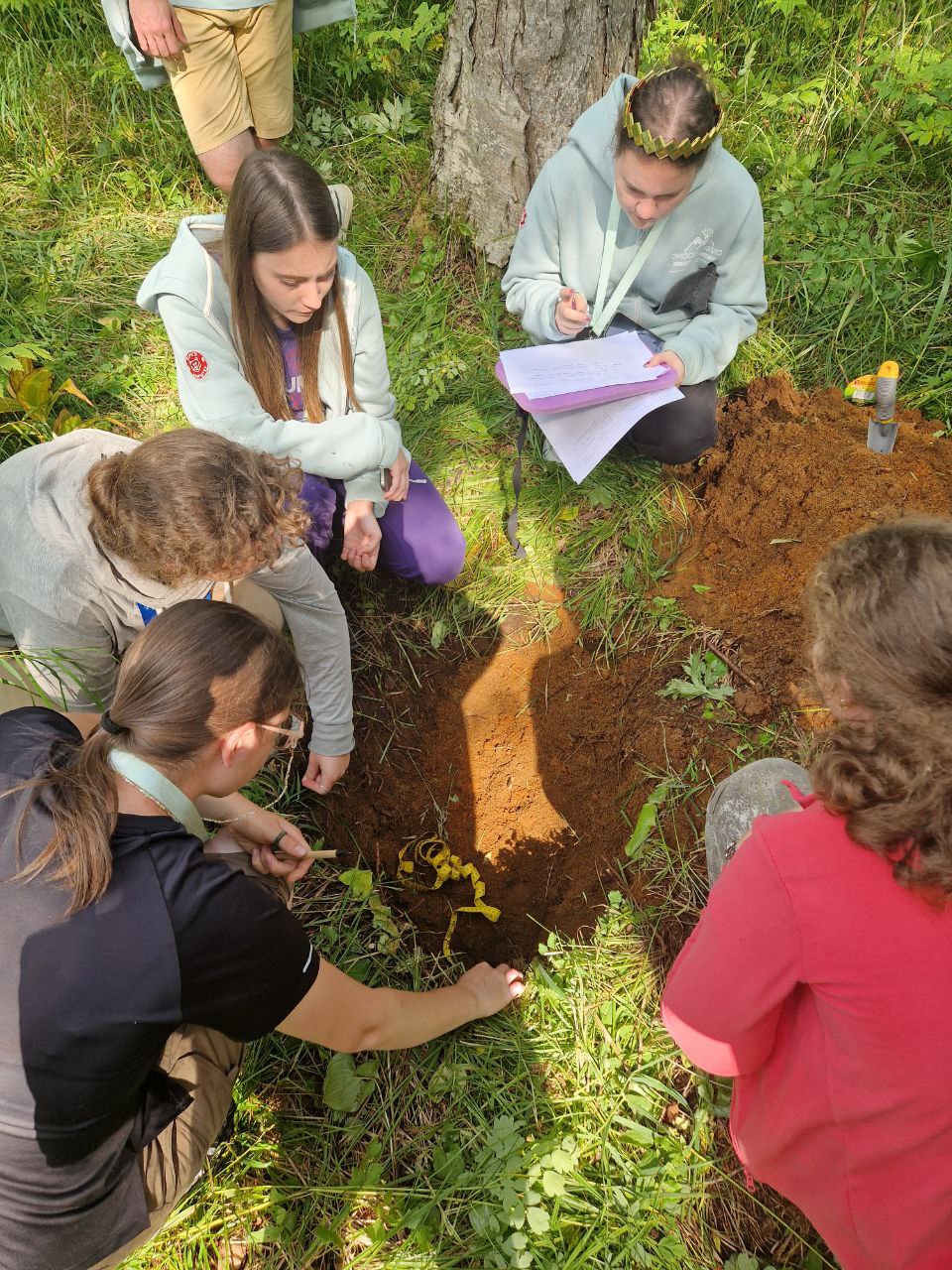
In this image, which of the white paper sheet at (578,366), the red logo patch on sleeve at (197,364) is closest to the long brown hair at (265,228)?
the red logo patch on sleeve at (197,364)

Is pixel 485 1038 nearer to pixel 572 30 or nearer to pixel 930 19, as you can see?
pixel 572 30

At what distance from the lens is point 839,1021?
122 cm

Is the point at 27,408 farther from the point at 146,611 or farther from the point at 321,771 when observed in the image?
the point at 321,771

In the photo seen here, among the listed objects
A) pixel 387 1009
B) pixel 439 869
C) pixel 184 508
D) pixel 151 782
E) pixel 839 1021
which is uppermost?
pixel 184 508

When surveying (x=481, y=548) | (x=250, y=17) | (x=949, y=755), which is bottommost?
(x=481, y=548)

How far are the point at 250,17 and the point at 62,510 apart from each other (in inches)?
90.4

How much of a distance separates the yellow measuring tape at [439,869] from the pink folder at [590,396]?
4.54 feet

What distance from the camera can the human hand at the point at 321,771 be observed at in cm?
250

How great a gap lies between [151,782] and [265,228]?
1.49 m

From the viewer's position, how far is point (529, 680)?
286cm

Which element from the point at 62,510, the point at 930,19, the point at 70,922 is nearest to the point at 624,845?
the point at 70,922

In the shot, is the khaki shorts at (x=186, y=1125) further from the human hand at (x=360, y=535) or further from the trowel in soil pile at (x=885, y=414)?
the trowel in soil pile at (x=885, y=414)

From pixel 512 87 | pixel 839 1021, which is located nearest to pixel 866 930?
pixel 839 1021

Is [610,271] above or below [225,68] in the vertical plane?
below
